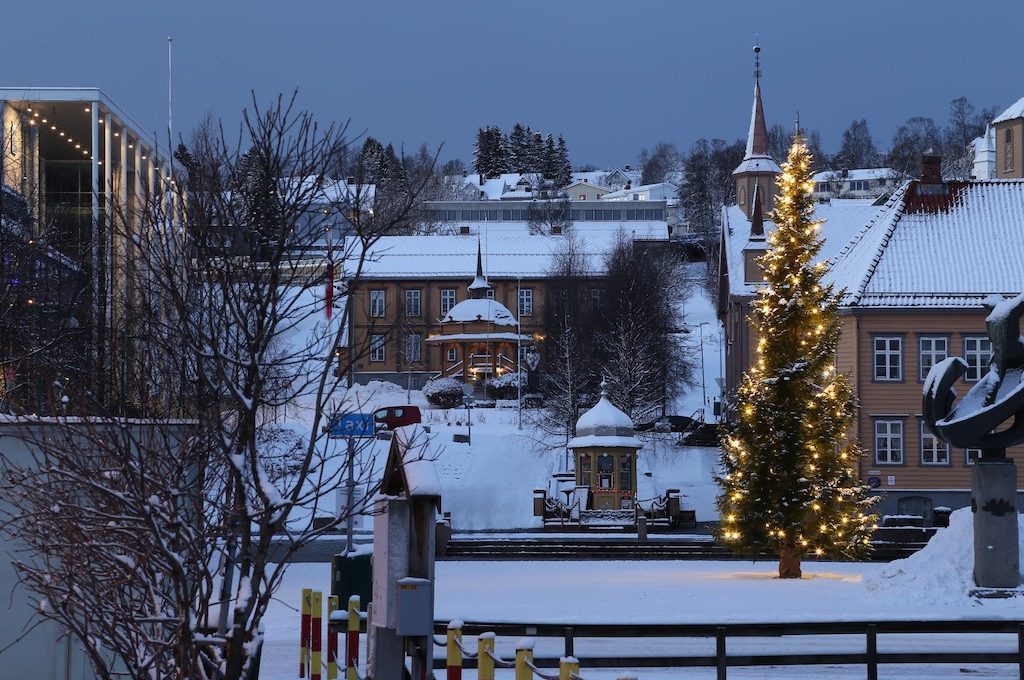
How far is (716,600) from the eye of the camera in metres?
24.7

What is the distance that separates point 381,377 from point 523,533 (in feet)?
145

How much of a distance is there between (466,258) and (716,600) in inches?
2623

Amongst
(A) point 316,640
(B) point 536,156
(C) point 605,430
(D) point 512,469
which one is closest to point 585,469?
(C) point 605,430

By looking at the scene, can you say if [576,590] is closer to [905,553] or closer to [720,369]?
[905,553]

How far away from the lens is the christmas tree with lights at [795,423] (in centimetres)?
2980

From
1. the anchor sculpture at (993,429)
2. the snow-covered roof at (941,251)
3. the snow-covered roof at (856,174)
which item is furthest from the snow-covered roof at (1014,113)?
the snow-covered roof at (856,174)

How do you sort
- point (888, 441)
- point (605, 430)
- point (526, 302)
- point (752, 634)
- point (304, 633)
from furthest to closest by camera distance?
point (526, 302) < point (888, 441) < point (605, 430) < point (304, 633) < point (752, 634)

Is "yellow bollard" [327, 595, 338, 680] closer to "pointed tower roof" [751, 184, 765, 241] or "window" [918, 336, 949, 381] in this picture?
"window" [918, 336, 949, 381]

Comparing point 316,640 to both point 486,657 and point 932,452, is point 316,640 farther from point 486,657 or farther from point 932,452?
point 932,452

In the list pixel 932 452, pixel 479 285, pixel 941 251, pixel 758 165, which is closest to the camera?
pixel 932 452

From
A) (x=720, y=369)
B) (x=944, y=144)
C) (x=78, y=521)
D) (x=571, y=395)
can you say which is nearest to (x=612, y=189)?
(x=944, y=144)

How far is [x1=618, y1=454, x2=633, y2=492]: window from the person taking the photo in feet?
152

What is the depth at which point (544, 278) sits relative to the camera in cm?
8919

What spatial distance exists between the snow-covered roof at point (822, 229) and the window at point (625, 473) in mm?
12847
